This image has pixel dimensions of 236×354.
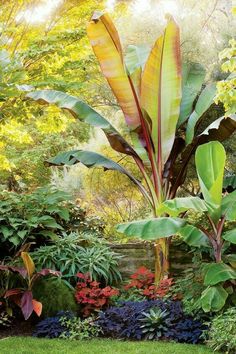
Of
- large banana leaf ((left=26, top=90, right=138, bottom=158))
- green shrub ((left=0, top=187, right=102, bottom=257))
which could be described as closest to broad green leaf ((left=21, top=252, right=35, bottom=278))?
green shrub ((left=0, top=187, right=102, bottom=257))

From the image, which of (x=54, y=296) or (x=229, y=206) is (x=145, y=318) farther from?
(x=229, y=206)

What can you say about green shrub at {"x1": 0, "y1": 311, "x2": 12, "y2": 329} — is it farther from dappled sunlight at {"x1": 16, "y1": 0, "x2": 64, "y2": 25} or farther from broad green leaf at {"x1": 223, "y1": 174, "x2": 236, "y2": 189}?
dappled sunlight at {"x1": 16, "y1": 0, "x2": 64, "y2": 25}

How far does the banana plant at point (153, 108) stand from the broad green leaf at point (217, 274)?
4.72 ft

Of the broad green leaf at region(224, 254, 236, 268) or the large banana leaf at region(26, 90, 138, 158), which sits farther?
the large banana leaf at region(26, 90, 138, 158)

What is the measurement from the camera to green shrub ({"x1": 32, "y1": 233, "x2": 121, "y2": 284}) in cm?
626

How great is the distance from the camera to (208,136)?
21.7 ft


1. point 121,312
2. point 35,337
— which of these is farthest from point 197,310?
point 35,337

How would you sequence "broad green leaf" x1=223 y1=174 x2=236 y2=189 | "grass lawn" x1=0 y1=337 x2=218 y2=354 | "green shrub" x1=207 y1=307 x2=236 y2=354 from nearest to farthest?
"green shrub" x1=207 y1=307 x2=236 y2=354
"grass lawn" x1=0 y1=337 x2=218 y2=354
"broad green leaf" x1=223 y1=174 x2=236 y2=189

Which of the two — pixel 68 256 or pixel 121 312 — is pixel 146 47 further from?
pixel 121 312

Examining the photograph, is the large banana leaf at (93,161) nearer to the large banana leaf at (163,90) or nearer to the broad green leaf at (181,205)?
the large banana leaf at (163,90)

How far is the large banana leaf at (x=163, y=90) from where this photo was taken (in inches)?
238

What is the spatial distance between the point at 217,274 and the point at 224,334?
652mm

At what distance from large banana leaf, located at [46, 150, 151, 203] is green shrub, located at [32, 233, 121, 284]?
3.54 ft

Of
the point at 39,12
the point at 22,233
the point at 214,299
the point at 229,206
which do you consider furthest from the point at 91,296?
the point at 39,12
